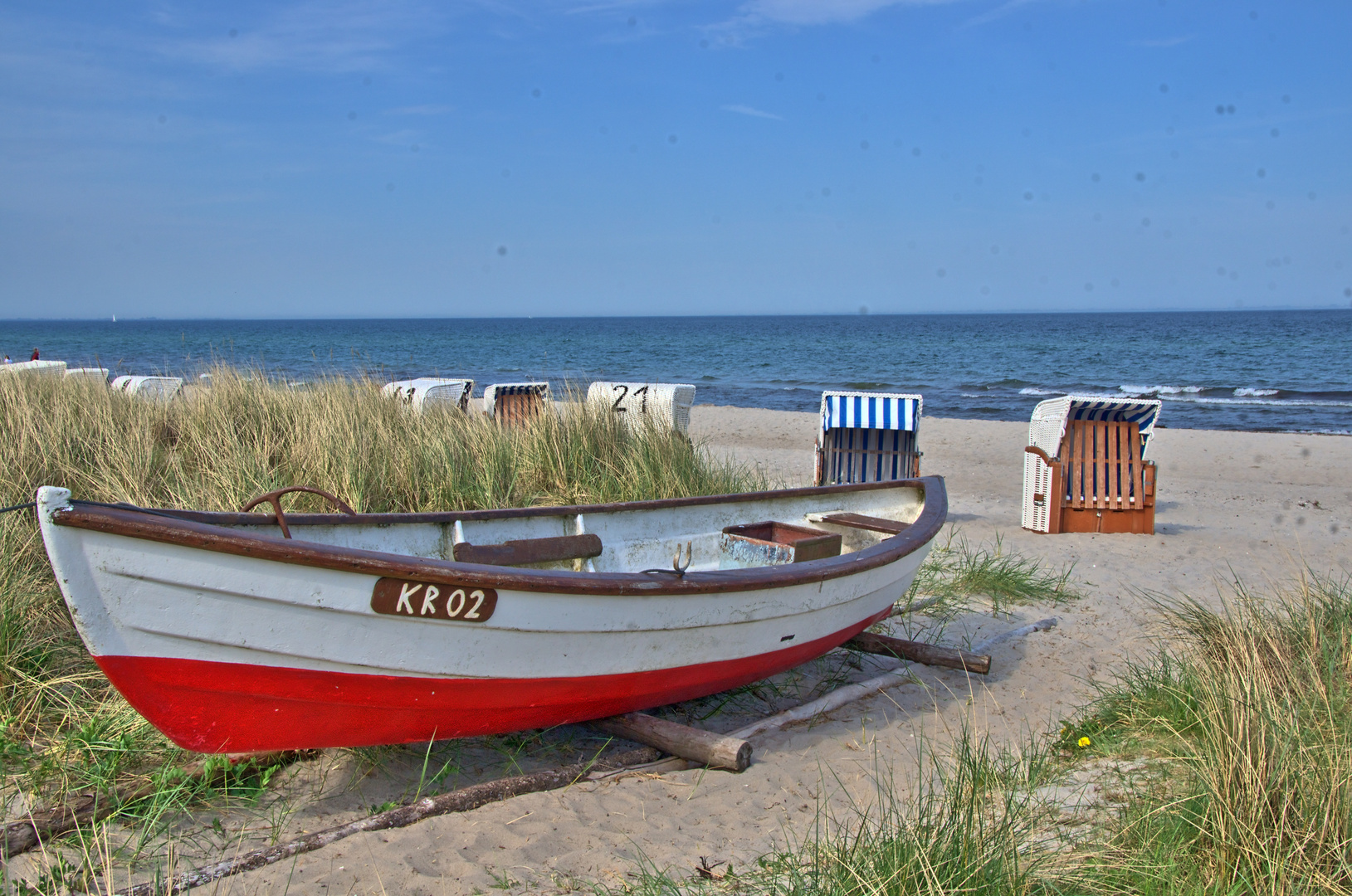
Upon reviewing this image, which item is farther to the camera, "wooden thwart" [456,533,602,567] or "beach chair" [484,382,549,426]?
"beach chair" [484,382,549,426]

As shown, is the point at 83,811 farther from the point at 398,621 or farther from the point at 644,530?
the point at 644,530

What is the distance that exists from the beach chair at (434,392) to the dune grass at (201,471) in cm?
71

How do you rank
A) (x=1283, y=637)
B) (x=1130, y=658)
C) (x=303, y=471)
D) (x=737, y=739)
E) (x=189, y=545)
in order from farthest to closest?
(x=303, y=471) < (x=1130, y=658) < (x=1283, y=637) < (x=737, y=739) < (x=189, y=545)

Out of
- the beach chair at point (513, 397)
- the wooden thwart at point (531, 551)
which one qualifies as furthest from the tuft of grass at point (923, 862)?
the beach chair at point (513, 397)

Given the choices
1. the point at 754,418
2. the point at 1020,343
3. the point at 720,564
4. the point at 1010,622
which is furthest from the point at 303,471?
the point at 1020,343

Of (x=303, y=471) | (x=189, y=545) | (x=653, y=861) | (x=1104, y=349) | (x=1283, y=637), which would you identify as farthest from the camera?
(x=1104, y=349)

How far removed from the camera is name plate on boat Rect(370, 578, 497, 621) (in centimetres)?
306

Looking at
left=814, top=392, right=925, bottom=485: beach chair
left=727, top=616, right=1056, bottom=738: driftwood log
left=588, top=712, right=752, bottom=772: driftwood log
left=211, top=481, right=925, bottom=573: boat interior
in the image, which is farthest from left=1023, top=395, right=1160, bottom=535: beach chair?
left=588, top=712, right=752, bottom=772: driftwood log

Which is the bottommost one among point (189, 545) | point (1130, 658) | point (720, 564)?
point (1130, 658)

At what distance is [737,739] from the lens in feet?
12.3

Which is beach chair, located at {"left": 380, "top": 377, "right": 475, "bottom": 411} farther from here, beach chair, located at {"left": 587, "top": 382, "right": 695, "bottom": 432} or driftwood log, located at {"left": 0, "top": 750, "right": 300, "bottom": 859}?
driftwood log, located at {"left": 0, "top": 750, "right": 300, "bottom": 859}

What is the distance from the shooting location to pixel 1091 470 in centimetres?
874

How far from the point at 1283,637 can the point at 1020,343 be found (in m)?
56.3

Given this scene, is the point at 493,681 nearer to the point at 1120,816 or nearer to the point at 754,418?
the point at 1120,816
